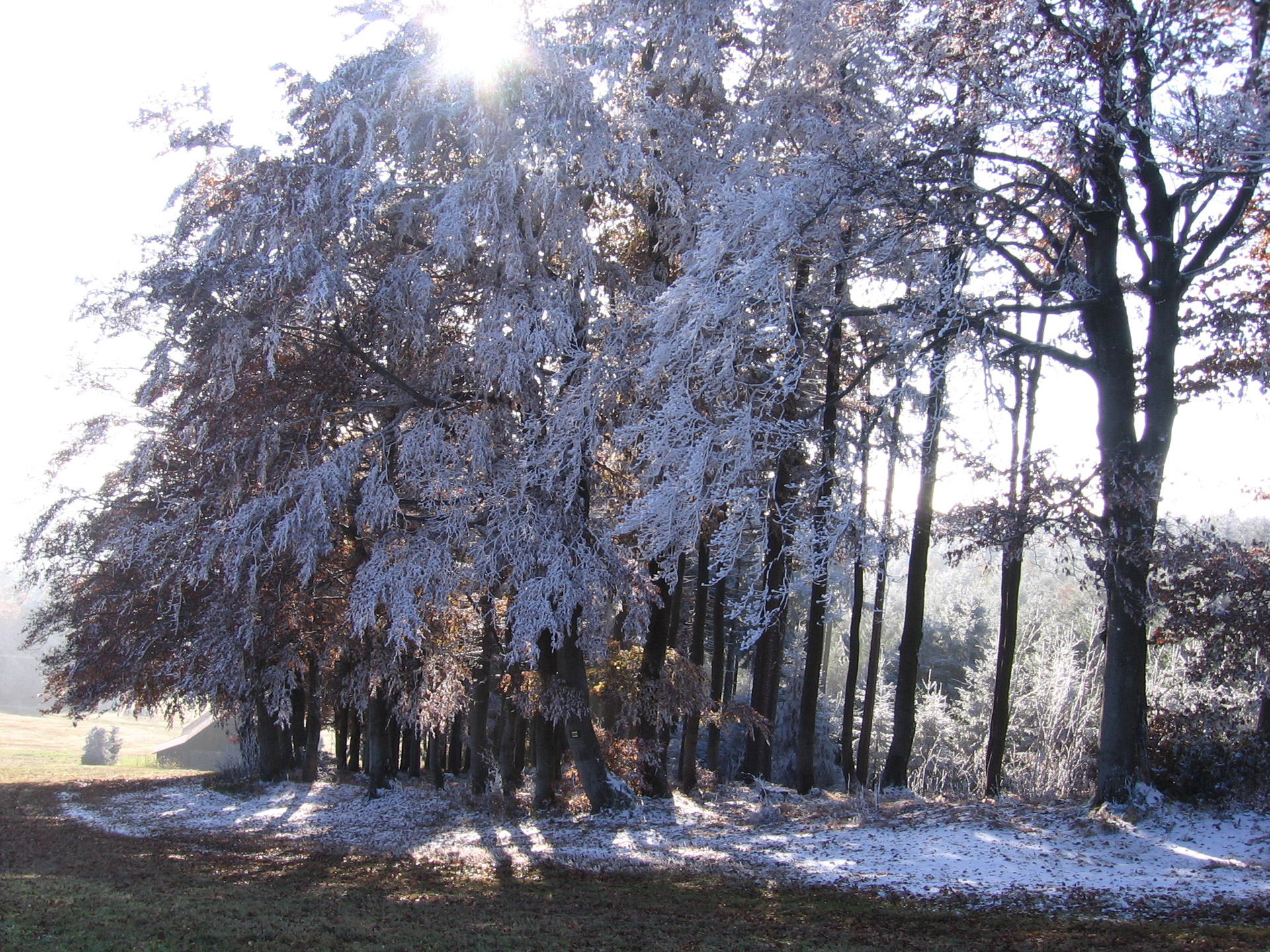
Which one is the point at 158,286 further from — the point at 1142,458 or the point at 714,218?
the point at 1142,458

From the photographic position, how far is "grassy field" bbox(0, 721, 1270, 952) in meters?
5.72

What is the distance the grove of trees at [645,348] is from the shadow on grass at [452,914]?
105 inches

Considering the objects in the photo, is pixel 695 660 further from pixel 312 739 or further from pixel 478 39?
pixel 478 39

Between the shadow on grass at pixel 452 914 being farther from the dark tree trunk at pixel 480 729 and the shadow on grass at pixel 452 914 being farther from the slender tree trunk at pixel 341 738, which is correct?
the slender tree trunk at pixel 341 738

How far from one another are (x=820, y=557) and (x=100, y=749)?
3737cm

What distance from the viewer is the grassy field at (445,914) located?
572cm

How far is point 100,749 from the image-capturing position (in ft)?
116

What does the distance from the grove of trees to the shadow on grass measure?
8.75 feet

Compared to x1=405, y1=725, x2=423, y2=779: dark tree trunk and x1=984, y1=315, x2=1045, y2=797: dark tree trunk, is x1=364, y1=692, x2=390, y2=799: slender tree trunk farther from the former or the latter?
x1=984, y1=315, x2=1045, y2=797: dark tree trunk

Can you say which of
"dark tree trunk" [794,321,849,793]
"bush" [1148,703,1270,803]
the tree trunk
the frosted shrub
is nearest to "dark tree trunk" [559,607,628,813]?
"dark tree trunk" [794,321,849,793]

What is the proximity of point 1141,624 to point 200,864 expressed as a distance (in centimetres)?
1044

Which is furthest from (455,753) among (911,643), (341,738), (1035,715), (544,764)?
Answer: (911,643)

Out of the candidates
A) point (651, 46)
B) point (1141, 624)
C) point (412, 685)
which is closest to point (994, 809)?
point (1141, 624)

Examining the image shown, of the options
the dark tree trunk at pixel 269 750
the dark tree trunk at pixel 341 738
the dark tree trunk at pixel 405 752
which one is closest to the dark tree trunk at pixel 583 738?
the dark tree trunk at pixel 269 750
